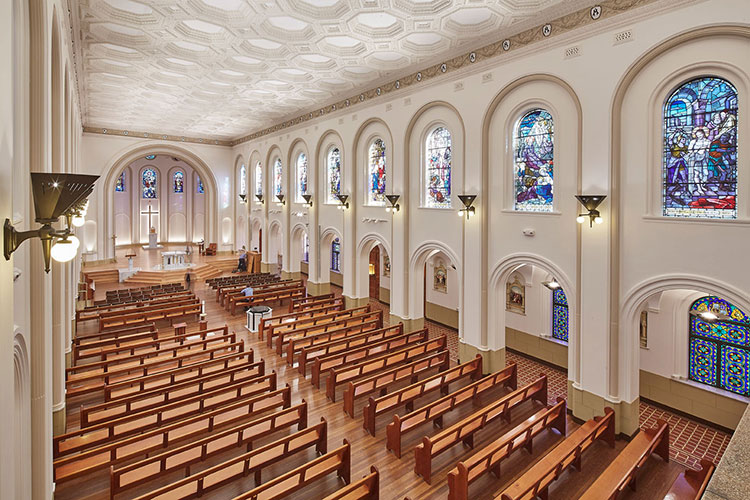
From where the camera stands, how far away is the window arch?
15090 millimetres

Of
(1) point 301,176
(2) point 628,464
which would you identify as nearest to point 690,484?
(2) point 628,464

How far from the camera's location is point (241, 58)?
12156 mm

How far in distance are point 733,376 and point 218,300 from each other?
17.4m

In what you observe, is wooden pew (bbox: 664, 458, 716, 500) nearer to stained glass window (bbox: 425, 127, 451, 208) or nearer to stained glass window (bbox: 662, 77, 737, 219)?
stained glass window (bbox: 662, 77, 737, 219)

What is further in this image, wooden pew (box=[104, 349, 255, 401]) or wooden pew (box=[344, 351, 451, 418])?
wooden pew (box=[344, 351, 451, 418])

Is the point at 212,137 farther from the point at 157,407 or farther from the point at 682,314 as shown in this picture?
the point at 682,314

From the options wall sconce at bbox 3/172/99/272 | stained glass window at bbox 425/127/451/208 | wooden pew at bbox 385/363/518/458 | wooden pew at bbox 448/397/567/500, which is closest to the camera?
wall sconce at bbox 3/172/99/272

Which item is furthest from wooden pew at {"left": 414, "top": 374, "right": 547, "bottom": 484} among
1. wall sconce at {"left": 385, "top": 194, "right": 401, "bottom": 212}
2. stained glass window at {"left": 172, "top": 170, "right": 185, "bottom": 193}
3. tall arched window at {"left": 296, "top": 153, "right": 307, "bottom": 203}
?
stained glass window at {"left": 172, "top": 170, "right": 185, "bottom": 193}

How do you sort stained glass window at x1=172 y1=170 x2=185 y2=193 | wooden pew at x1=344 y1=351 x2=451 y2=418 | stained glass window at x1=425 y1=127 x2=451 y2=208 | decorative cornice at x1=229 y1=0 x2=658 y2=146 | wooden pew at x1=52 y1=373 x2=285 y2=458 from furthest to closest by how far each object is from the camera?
stained glass window at x1=172 y1=170 x2=185 y2=193 → stained glass window at x1=425 y1=127 x2=451 y2=208 → wooden pew at x1=344 y1=351 x2=451 y2=418 → decorative cornice at x1=229 y1=0 x2=658 y2=146 → wooden pew at x1=52 y1=373 x2=285 y2=458

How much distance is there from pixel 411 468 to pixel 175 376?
5.92 m

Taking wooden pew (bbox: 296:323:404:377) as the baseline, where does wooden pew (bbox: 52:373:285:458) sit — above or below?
below

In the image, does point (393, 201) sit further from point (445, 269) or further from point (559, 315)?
point (559, 315)

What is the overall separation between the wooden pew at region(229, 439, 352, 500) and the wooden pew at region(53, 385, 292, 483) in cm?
205

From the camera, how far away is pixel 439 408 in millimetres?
8438
